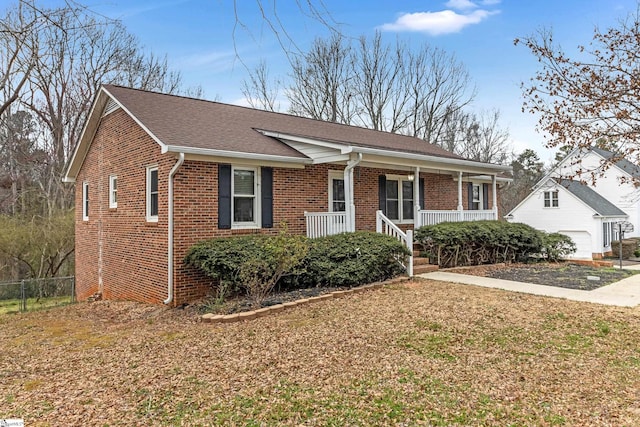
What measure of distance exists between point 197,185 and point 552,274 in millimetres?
9162

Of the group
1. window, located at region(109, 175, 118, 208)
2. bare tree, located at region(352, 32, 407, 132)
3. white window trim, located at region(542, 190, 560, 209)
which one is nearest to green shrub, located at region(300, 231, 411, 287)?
window, located at region(109, 175, 118, 208)

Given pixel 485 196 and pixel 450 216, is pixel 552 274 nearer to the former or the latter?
pixel 450 216

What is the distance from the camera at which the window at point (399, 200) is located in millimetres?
13156

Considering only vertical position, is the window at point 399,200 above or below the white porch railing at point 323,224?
above

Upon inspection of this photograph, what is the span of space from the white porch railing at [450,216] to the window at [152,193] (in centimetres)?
729

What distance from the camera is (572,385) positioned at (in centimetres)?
391

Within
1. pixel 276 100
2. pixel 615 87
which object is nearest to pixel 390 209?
pixel 615 87

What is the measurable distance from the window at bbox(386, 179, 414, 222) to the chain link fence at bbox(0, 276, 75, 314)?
35.5ft

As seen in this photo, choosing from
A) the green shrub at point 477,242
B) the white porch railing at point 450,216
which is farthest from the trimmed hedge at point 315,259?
the white porch railing at point 450,216

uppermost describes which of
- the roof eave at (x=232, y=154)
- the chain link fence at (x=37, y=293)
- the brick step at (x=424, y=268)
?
the roof eave at (x=232, y=154)

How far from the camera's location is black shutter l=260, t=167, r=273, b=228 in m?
9.95

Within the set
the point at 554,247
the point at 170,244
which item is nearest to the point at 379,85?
the point at 554,247

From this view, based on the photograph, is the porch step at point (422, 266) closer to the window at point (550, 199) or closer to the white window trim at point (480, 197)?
the white window trim at point (480, 197)

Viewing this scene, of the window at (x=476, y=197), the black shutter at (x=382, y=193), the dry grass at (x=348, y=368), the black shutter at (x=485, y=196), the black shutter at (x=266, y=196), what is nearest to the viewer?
the dry grass at (x=348, y=368)
